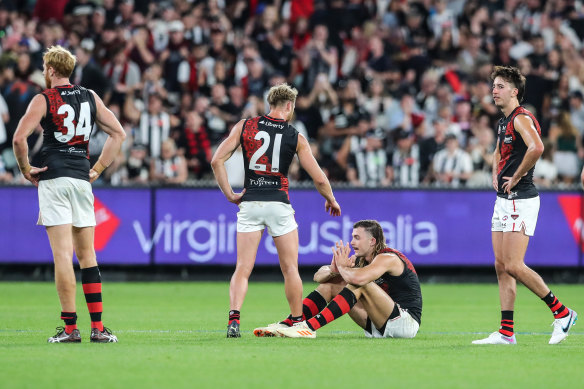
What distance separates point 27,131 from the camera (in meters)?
9.05

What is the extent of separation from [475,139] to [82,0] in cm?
923

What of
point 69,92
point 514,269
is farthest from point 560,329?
point 69,92

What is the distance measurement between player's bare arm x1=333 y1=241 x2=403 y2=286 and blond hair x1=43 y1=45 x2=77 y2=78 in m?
3.00

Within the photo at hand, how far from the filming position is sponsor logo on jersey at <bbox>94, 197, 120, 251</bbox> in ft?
61.3

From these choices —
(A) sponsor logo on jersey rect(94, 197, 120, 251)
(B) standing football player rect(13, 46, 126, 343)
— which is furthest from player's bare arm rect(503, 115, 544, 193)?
(A) sponsor logo on jersey rect(94, 197, 120, 251)

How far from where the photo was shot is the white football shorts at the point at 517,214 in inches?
388

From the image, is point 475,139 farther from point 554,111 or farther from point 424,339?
point 424,339

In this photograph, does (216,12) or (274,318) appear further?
(216,12)

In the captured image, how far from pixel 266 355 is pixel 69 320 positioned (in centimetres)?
195

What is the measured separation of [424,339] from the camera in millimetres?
10188

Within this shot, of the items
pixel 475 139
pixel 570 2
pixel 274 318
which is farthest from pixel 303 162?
pixel 570 2

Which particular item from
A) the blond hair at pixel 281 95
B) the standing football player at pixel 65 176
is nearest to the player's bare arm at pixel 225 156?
the blond hair at pixel 281 95

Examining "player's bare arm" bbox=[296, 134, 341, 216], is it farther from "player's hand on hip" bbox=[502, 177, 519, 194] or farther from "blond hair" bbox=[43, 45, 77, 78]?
"blond hair" bbox=[43, 45, 77, 78]

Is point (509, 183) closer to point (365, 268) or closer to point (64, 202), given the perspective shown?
point (365, 268)
